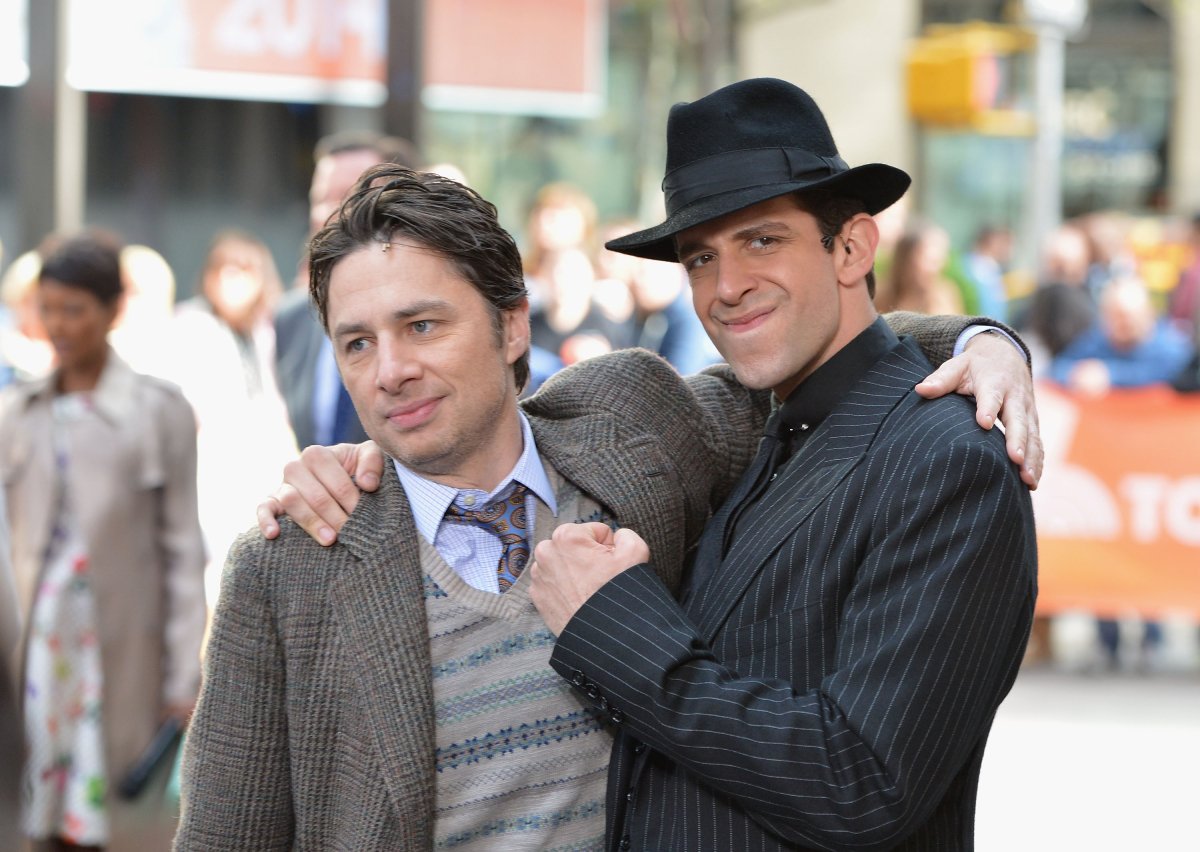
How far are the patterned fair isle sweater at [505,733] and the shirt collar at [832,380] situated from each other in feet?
1.79

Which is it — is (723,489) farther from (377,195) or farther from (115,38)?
(115,38)

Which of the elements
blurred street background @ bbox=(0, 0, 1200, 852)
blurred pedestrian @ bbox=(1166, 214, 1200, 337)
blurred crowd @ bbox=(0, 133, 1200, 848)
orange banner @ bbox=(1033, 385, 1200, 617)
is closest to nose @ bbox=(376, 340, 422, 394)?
blurred crowd @ bbox=(0, 133, 1200, 848)

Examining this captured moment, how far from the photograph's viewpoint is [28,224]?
23.0 feet

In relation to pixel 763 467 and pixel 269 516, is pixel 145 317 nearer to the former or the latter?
pixel 269 516

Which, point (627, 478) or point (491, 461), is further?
point (627, 478)

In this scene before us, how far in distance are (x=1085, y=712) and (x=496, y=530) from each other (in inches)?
238

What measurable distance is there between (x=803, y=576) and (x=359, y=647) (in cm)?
69

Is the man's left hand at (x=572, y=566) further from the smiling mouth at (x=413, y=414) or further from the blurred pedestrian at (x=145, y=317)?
the blurred pedestrian at (x=145, y=317)

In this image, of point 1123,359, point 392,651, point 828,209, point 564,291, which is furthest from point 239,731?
point 1123,359

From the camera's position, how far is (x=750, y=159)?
2.56 metres

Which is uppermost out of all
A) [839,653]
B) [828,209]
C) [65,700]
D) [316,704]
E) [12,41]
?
[12,41]

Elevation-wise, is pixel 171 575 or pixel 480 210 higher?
pixel 480 210

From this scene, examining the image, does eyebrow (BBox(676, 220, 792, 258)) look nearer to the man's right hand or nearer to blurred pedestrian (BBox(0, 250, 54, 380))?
the man's right hand

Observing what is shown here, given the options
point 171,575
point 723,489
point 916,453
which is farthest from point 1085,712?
point 916,453
